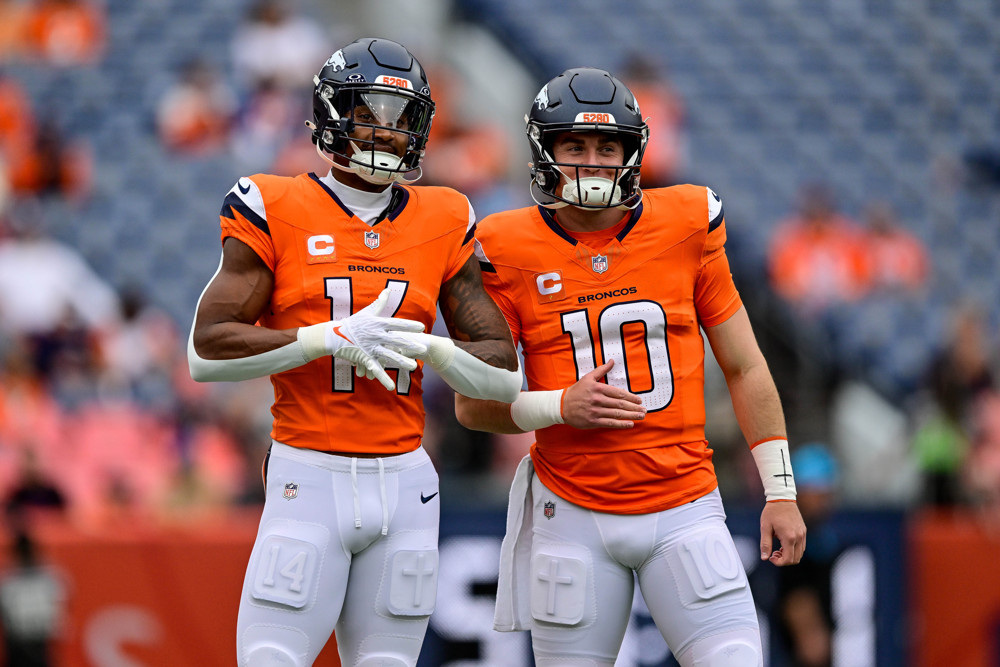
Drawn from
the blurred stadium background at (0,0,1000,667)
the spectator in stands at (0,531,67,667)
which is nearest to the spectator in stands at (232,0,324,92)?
the blurred stadium background at (0,0,1000,667)

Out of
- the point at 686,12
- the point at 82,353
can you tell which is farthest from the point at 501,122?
the point at 82,353

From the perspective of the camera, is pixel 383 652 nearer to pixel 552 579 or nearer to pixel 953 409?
pixel 552 579

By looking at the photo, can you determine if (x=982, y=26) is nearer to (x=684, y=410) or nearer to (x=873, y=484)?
(x=873, y=484)

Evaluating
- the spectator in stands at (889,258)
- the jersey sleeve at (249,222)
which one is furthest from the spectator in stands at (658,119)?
→ the jersey sleeve at (249,222)

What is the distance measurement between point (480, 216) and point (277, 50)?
2.38 meters

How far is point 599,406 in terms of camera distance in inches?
145

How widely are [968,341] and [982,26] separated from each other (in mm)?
4345

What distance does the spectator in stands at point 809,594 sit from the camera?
6.12 meters

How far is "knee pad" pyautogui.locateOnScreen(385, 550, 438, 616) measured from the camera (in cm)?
361

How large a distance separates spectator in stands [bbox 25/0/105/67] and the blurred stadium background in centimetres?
3

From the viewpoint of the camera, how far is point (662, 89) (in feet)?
34.1

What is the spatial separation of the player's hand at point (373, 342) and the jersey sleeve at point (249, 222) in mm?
304

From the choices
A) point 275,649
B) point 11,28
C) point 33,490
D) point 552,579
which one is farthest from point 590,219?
point 11,28

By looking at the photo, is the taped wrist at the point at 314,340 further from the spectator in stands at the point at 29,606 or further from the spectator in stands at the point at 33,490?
the spectator in stands at the point at 33,490
